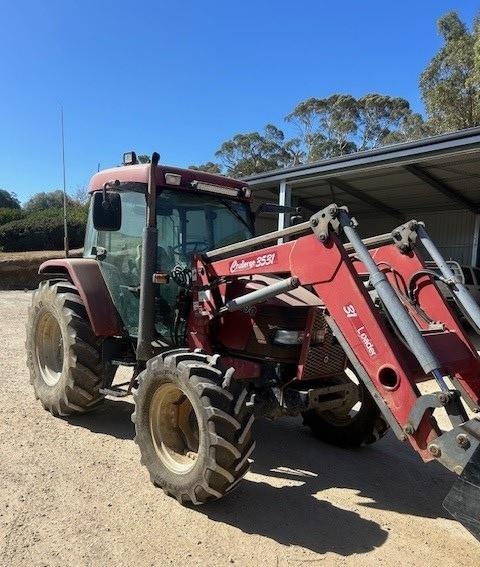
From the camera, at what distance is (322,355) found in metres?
4.21

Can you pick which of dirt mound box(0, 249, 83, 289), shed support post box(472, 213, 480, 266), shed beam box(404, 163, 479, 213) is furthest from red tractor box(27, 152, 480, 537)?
dirt mound box(0, 249, 83, 289)

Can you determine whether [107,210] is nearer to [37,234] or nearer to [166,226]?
[166,226]

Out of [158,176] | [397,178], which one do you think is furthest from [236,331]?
[397,178]

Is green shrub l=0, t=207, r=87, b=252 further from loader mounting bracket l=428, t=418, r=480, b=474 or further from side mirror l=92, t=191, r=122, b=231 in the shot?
loader mounting bracket l=428, t=418, r=480, b=474

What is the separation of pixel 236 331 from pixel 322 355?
0.71 meters

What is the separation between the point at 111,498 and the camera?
12.2 feet

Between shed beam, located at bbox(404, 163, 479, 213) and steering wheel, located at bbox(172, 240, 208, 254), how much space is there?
8.66m

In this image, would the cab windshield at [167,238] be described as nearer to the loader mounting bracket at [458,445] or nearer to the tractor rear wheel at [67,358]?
the tractor rear wheel at [67,358]

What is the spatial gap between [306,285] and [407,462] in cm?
219

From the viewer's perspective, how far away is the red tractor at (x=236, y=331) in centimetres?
307

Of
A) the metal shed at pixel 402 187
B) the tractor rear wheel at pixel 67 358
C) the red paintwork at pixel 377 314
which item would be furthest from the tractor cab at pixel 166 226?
the metal shed at pixel 402 187

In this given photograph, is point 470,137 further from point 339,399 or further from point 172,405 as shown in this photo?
point 172,405

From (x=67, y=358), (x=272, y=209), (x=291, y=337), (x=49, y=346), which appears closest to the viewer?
(x=291, y=337)

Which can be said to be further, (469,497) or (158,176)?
(158,176)
